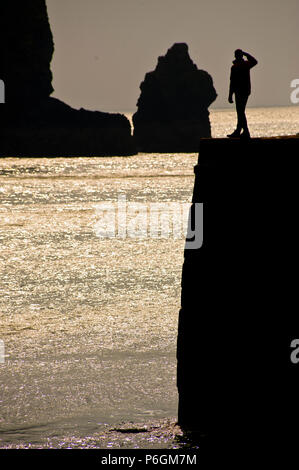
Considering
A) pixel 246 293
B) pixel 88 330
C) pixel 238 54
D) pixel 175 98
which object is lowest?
pixel 88 330

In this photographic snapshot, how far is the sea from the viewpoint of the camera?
2016cm

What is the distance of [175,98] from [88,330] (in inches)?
5022

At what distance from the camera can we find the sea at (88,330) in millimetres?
20156

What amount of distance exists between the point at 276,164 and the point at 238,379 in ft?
10.3

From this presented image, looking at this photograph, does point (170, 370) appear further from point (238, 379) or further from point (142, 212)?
point (142, 212)

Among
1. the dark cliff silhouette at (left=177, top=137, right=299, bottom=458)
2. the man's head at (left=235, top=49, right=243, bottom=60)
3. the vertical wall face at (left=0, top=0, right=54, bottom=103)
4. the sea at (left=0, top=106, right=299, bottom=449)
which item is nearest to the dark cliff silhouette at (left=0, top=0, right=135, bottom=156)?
the vertical wall face at (left=0, top=0, right=54, bottom=103)

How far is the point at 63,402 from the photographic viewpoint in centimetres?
2216

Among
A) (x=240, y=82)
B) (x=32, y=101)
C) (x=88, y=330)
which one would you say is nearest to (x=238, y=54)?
(x=240, y=82)

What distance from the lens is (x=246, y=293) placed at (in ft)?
41.5

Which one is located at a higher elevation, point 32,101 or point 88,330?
point 32,101

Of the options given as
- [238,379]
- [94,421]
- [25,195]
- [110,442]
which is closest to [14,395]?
[94,421]

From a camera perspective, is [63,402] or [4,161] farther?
[4,161]

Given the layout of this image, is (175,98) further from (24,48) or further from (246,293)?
(246,293)

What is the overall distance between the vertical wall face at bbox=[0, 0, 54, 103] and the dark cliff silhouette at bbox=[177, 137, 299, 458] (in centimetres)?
13562
